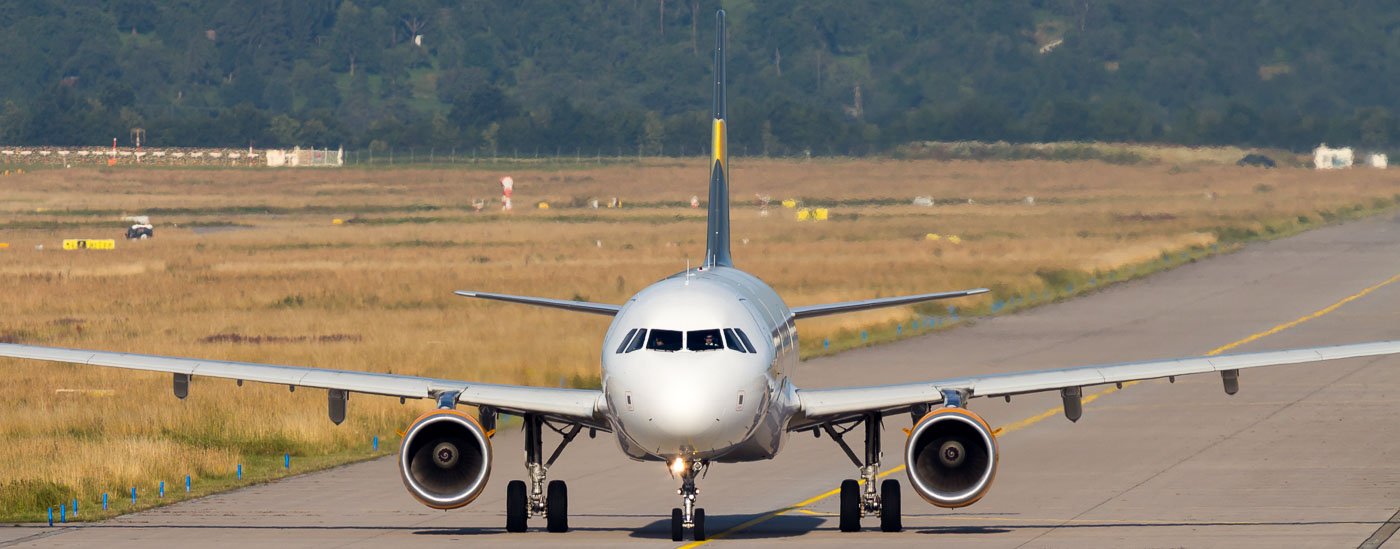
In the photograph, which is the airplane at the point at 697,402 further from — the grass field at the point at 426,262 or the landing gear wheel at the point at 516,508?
the grass field at the point at 426,262

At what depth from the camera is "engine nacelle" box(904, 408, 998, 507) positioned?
2417 cm

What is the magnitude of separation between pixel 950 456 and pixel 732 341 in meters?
3.29

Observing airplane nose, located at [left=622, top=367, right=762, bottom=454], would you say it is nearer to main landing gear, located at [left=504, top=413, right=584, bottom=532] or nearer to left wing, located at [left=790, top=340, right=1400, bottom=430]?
left wing, located at [left=790, top=340, right=1400, bottom=430]

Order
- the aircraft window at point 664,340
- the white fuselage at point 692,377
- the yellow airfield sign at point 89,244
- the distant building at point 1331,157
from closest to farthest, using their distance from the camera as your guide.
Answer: the white fuselage at point 692,377 < the aircraft window at point 664,340 < the yellow airfield sign at point 89,244 < the distant building at point 1331,157

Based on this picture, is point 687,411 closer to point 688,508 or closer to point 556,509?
point 688,508

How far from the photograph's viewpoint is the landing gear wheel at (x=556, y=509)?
2656cm

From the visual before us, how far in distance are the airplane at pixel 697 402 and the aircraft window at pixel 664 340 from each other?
2 centimetres

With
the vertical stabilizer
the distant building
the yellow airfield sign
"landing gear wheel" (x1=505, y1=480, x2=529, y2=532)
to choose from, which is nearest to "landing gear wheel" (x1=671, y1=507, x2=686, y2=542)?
"landing gear wheel" (x1=505, y1=480, x2=529, y2=532)

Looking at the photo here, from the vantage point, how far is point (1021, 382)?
85.8ft

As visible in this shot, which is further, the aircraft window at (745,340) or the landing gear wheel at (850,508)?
the landing gear wheel at (850,508)

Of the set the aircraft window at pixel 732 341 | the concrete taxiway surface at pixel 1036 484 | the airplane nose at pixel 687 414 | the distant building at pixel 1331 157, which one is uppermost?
the distant building at pixel 1331 157

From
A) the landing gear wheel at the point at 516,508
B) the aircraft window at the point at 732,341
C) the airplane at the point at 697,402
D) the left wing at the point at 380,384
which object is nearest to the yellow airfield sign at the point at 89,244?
the left wing at the point at 380,384

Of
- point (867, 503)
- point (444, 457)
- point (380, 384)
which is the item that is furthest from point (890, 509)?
point (380, 384)

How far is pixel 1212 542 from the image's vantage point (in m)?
25.9
